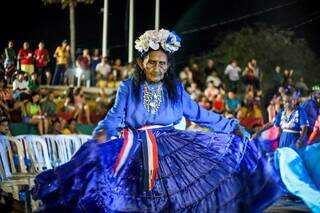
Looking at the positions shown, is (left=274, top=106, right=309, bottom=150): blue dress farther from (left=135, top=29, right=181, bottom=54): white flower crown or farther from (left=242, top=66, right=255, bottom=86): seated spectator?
(left=242, top=66, right=255, bottom=86): seated spectator

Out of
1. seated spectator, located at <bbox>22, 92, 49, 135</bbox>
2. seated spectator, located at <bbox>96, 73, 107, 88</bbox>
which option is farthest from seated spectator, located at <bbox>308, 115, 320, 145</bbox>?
seated spectator, located at <bbox>96, 73, 107, 88</bbox>

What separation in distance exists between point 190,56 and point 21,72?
2183 centimetres

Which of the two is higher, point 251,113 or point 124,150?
point 124,150

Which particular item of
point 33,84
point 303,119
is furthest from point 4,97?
point 303,119

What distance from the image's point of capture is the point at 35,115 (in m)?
14.2

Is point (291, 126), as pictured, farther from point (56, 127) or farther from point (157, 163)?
point (157, 163)

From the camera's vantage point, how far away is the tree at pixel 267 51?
32750mm

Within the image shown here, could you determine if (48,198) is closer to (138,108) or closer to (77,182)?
(77,182)

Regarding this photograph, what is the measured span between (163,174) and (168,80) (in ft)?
3.36

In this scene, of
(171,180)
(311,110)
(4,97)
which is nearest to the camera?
(171,180)

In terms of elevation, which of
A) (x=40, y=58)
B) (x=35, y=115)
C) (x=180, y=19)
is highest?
(x=180, y=19)

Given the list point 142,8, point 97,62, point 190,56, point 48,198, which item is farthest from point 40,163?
point 190,56

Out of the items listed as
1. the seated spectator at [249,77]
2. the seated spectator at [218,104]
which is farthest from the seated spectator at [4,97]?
the seated spectator at [249,77]

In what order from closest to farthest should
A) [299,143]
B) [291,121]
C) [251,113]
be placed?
[299,143], [291,121], [251,113]
